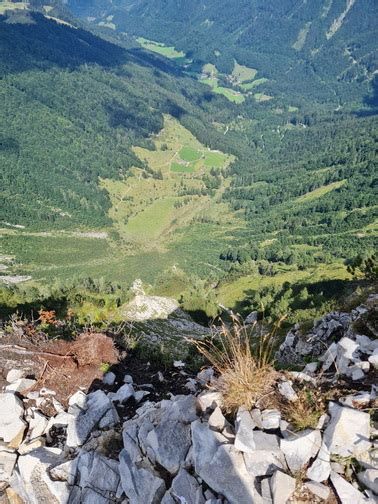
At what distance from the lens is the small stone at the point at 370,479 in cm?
823

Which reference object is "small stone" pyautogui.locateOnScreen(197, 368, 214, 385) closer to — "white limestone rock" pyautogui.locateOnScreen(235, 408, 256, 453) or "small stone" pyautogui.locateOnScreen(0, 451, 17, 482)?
"white limestone rock" pyautogui.locateOnScreen(235, 408, 256, 453)

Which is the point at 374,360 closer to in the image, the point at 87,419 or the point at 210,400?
the point at 210,400

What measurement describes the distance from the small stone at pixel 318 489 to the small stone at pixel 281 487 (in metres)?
0.34

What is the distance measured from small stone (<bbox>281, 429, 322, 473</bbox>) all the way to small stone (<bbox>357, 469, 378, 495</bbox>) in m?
0.94

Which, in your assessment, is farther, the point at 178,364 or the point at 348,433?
the point at 178,364

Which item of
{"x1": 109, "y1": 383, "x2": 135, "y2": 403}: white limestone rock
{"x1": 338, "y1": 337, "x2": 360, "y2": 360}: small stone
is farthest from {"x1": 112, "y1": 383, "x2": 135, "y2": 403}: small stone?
{"x1": 338, "y1": 337, "x2": 360, "y2": 360}: small stone

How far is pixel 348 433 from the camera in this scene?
350 inches

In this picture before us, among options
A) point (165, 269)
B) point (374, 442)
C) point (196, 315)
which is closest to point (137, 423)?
point (374, 442)

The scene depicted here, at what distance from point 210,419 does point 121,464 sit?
302 cm

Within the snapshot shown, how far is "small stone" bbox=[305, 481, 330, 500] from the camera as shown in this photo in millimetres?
8379

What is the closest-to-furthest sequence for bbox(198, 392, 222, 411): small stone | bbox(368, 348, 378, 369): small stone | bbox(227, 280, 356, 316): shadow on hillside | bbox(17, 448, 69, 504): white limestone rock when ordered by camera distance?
bbox(198, 392, 222, 411): small stone < bbox(368, 348, 378, 369): small stone < bbox(17, 448, 69, 504): white limestone rock < bbox(227, 280, 356, 316): shadow on hillside

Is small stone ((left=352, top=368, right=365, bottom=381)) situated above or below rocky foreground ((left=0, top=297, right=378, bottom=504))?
above

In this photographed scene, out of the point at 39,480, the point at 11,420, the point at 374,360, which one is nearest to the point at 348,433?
the point at 374,360

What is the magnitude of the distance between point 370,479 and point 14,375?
510 inches
